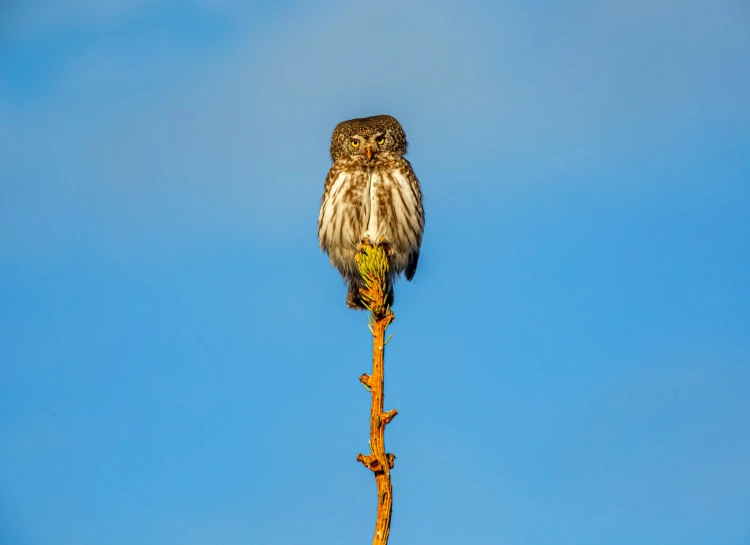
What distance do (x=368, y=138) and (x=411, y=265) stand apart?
4.52ft

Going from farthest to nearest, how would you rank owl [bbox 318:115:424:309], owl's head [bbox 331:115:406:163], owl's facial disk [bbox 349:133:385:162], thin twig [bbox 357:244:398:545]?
owl's head [bbox 331:115:406:163] < owl's facial disk [bbox 349:133:385:162] < owl [bbox 318:115:424:309] < thin twig [bbox 357:244:398:545]

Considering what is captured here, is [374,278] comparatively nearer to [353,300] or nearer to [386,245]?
[386,245]

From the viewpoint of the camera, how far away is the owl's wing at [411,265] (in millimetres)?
8625

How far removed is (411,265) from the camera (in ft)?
29.3

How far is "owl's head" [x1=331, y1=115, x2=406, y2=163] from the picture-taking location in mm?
8586

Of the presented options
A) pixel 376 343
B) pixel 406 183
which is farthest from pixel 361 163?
pixel 376 343

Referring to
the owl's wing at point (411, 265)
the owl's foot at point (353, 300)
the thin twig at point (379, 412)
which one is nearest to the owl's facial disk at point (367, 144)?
the owl's wing at point (411, 265)

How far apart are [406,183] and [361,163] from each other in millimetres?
511

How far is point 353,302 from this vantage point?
8.70m

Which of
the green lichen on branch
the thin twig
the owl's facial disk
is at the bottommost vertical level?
the thin twig

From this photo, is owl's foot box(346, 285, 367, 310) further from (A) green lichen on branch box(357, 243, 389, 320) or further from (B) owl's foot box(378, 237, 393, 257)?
(A) green lichen on branch box(357, 243, 389, 320)

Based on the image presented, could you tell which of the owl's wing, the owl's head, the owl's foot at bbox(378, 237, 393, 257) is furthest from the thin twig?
the owl's head

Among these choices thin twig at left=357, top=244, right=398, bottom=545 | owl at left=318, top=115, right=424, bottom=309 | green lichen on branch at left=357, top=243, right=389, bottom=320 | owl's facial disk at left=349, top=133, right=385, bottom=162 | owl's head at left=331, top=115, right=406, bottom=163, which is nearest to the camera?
thin twig at left=357, top=244, right=398, bottom=545

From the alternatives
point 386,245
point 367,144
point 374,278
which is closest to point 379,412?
point 374,278
